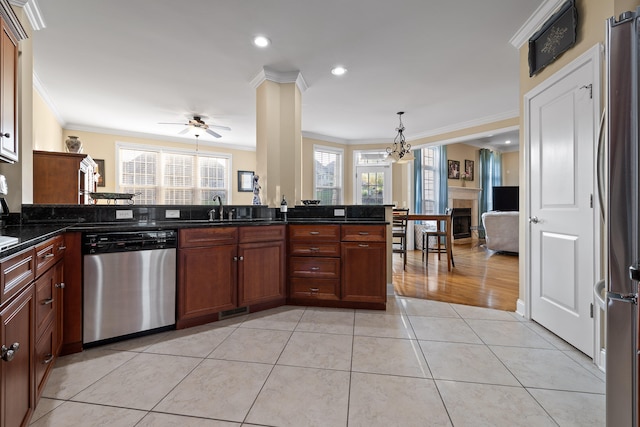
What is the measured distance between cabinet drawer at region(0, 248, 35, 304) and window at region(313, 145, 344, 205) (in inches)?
215

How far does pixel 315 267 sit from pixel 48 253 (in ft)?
6.42

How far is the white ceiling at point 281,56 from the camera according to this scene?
233cm

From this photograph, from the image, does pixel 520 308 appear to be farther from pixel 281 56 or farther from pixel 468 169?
pixel 468 169

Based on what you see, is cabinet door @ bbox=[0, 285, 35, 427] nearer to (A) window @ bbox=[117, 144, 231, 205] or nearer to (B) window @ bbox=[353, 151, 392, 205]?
(A) window @ bbox=[117, 144, 231, 205]

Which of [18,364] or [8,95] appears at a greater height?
[8,95]

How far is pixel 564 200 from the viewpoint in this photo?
6.82ft

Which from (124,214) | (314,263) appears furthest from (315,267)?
(124,214)

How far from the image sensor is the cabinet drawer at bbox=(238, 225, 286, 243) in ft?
8.39

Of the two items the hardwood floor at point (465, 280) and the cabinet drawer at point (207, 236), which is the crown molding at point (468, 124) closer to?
the hardwood floor at point (465, 280)

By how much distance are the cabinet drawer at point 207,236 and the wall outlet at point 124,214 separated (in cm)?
56

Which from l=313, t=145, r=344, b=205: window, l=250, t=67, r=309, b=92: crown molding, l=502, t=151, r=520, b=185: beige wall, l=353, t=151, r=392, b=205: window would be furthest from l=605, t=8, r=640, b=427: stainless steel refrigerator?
l=502, t=151, r=520, b=185: beige wall

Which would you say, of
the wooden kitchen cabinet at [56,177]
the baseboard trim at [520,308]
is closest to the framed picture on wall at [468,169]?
the baseboard trim at [520,308]

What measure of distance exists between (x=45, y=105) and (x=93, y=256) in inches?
155

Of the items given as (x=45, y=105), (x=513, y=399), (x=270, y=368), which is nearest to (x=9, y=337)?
(x=270, y=368)
